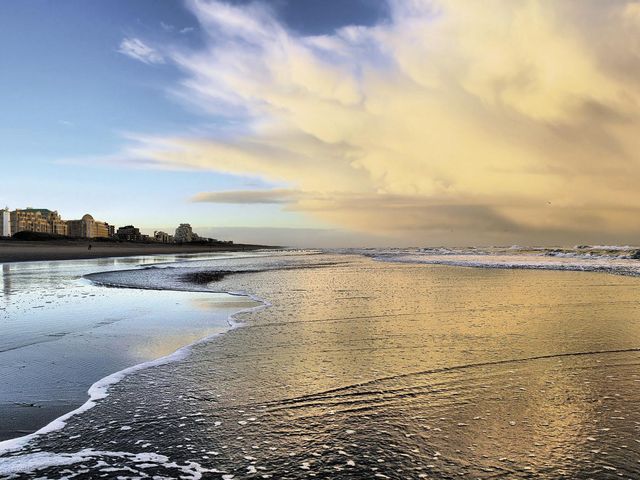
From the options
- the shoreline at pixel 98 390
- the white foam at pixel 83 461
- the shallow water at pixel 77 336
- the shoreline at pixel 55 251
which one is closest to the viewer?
the white foam at pixel 83 461

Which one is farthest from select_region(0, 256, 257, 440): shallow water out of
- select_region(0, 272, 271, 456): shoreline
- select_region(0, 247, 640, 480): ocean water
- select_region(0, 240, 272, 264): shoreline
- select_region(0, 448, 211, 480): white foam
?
select_region(0, 240, 272, 264): shoreline

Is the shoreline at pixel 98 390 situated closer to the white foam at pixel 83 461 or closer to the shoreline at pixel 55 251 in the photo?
the white foam at pixel 83 461

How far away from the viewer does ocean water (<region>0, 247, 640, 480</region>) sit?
3689 millimetres

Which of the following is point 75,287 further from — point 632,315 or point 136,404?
point 632,315

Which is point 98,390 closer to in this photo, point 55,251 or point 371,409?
point 371,409

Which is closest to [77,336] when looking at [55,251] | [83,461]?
[83,461]

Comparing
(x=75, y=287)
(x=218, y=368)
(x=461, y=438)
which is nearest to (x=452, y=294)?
(x=218, y=368)

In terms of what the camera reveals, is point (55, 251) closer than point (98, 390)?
No

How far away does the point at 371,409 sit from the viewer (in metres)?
4.83

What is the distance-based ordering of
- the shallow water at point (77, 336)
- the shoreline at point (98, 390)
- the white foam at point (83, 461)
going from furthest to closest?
the shallow water at point (77, 336)
the shoreline at point (98, 390)
the white foam at point (83, 461)

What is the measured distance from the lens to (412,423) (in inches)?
176

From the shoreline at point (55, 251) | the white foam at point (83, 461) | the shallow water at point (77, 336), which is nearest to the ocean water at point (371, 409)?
the white foam at point (83, 461)

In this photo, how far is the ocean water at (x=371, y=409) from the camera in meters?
3.69

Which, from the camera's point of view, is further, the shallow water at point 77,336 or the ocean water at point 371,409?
the shallow water at point 77,336
